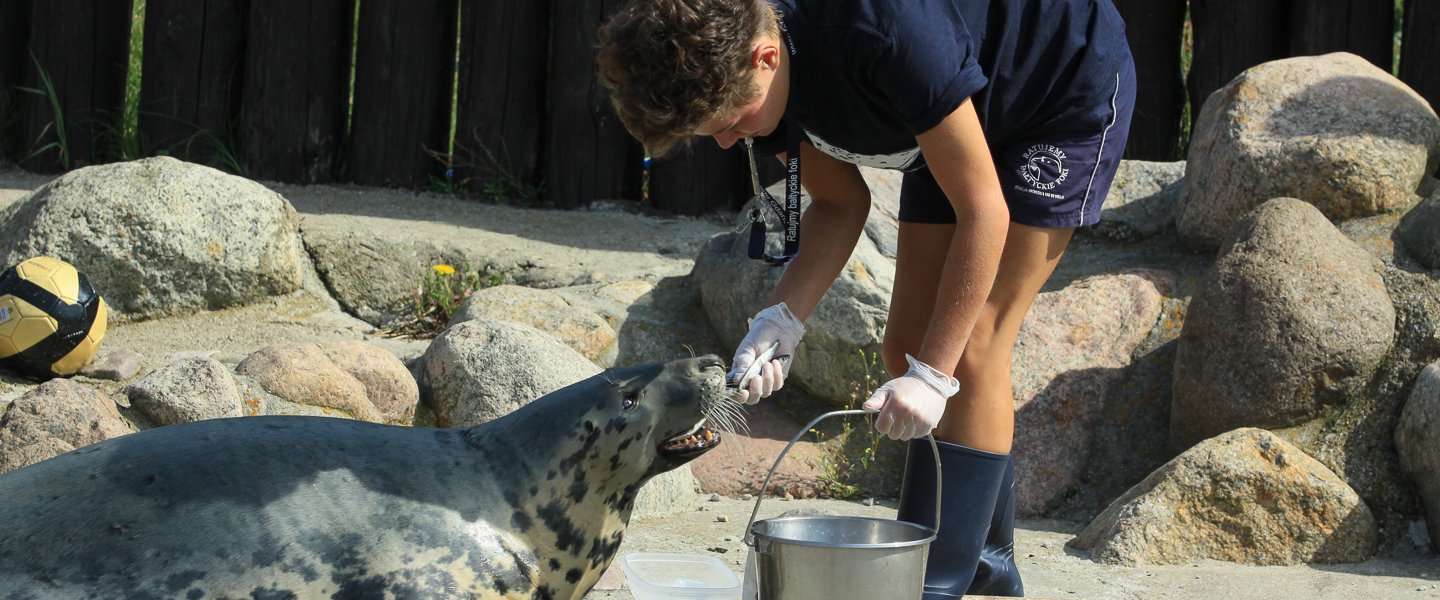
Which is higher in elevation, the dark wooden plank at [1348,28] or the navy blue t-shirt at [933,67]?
the dark wooden plank at [1348,28]

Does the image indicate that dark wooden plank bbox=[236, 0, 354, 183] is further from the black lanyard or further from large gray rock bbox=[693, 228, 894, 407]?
the black lanyard

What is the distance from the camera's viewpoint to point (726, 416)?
2475mm

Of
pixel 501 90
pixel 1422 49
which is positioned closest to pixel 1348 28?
pixel 1422 49

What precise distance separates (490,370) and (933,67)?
2.46 meters

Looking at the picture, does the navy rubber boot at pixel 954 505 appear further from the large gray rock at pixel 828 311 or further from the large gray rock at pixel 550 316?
the large gray rock at pixel 550 316

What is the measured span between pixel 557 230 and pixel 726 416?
389 centimetres

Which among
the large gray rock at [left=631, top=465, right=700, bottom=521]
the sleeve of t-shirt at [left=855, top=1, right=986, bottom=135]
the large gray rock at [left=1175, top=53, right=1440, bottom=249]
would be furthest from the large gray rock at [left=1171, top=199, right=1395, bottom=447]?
the sleeve of t-shirt at [left=855, top=1, right=986, bottom=135]

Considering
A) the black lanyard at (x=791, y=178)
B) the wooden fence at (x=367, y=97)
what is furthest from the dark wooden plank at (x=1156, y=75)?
the black lanyard at (x=791, y=178)

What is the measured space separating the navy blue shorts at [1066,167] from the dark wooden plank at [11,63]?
582 centimetres

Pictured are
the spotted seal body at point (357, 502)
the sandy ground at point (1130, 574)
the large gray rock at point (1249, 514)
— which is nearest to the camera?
the spotted seal body at point (357, 502)

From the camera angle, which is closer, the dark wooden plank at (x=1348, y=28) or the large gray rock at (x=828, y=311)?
the large gray rock at (x=828, y=311)

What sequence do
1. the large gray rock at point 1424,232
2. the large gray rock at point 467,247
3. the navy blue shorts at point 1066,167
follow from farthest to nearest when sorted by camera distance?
the large gray rock at point 467,247, the large gray rock at point 1424,232, the navy blue shorts at point 1066,167

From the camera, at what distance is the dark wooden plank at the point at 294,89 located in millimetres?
6625

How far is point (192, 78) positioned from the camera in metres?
6.75
